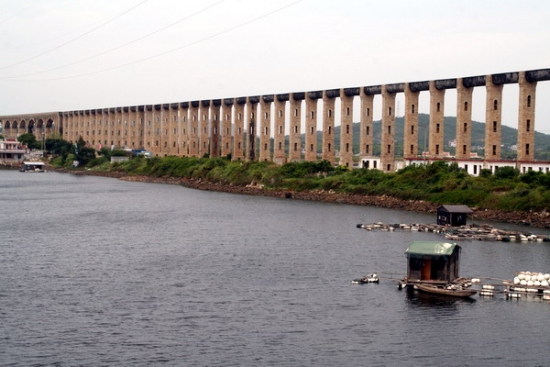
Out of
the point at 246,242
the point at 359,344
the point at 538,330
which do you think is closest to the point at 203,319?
the point at 359,344

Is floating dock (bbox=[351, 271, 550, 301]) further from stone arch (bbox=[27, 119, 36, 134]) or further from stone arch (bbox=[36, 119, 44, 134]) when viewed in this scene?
stone arch (bbox=[27, 119, 36, 134])

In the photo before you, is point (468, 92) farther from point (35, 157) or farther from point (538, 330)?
point (35, 157)

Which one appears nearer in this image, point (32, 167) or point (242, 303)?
point (242, 303)

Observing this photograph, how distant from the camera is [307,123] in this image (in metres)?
86.9

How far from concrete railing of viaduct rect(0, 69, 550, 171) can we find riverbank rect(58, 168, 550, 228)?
27.7 feet

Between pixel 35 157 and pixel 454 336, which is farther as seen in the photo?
pixel 35 157

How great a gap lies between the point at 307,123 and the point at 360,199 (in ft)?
74.9

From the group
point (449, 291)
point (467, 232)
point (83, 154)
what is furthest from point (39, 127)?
point (449, 291)

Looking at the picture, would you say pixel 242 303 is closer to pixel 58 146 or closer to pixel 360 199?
pixel 360 199

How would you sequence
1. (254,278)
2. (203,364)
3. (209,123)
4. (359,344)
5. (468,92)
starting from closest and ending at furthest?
(203,364) < (359,344) < (254,278) < (468,92) < (209,123)

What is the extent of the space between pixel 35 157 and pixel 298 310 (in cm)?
12181

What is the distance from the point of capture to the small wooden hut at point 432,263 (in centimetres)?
3061

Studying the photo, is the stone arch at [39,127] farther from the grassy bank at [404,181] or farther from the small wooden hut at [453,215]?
the small wooden hut at [453,215]

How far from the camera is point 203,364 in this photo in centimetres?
2209
